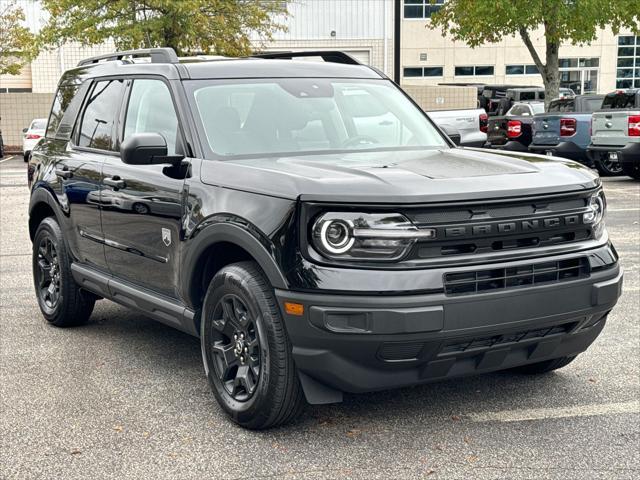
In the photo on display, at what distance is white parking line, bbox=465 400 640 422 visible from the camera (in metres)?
4.67

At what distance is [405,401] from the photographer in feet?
16.2

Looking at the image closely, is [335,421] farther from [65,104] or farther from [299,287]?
[65,104]

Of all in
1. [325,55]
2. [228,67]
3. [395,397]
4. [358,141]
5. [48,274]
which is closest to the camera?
[395,397]

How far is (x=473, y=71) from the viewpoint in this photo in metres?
50.2

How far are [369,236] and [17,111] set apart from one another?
32866mm

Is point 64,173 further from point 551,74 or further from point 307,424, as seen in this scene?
point 551,74

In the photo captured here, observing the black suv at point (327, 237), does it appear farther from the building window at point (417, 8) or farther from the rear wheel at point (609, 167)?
the building window at point (417, 8)

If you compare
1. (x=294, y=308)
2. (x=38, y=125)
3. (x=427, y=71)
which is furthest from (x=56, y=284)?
(x=427, y=71)

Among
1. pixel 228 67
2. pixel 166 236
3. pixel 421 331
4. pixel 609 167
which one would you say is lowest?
pixel 609 167

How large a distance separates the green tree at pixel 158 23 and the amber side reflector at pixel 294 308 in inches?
956

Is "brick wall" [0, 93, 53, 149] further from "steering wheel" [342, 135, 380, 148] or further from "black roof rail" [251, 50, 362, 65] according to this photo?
"steering wheel" [342, 135, 380, 148]

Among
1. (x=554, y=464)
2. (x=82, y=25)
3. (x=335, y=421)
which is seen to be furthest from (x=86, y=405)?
(x=82, y=25)

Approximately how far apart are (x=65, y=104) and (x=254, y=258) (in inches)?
128

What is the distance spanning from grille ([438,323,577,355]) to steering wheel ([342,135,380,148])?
1635 mm
